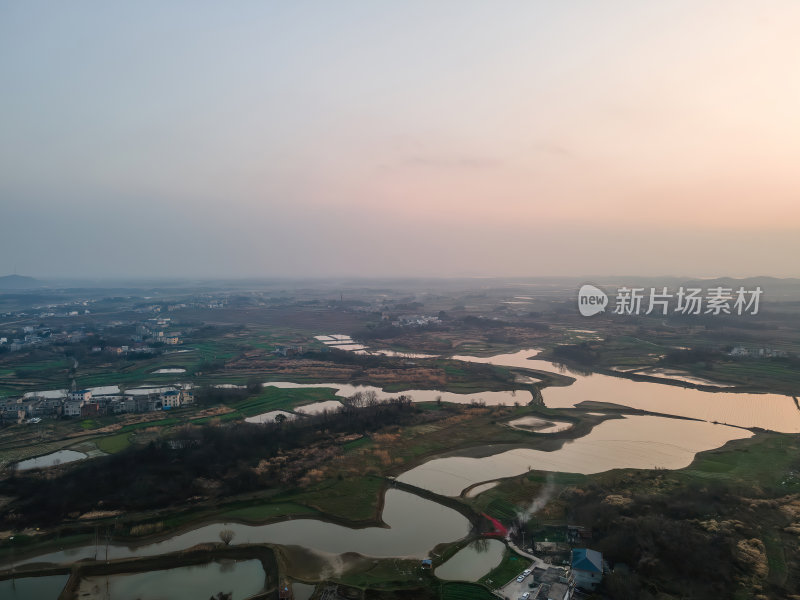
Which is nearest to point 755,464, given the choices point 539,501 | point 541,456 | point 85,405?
point 541,456

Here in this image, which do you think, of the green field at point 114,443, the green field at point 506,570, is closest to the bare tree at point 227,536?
the green field at point 506,570

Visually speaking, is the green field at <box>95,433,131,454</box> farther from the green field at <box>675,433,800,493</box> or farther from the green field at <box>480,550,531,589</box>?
the green field at <box>675,433,800,493</box>

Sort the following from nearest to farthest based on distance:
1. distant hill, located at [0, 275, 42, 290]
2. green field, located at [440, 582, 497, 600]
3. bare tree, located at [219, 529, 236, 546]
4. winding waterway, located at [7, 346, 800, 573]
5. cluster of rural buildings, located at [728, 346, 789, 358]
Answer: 1. green field, located at [440, 582, 497, 600]
2. bare tree, located at [219, 529, 236, 546]
3. winding waterway, located at [7, 346, 800, 573]
4. cluster of rural buildings, located at [728, 346, 789, 358]
5. distant hill, located at [0, 275, 42, 290]

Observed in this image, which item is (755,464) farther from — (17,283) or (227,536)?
(17,283)

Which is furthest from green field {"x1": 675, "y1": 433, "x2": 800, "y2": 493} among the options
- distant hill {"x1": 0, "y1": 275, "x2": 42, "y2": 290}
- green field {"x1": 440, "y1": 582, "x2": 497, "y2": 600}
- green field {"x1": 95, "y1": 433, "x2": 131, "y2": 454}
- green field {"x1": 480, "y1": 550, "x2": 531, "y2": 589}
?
distant hill {"x1": 0, "y1": 275, "x2": 42, "y2": 290}

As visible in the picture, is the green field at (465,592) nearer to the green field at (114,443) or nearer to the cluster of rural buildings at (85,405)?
the green field at (114,443)

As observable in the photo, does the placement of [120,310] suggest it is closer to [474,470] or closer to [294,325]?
[294,325]

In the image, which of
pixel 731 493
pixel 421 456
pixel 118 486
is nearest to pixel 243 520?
pixel 118 486
